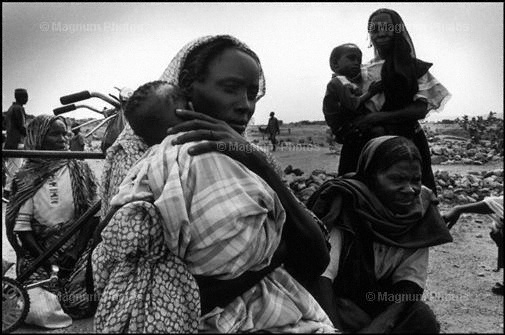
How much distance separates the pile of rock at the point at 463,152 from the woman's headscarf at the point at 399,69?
8.91 m

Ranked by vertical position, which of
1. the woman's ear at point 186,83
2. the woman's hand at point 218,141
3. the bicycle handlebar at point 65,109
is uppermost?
the bicycle handlebar at point 65,109

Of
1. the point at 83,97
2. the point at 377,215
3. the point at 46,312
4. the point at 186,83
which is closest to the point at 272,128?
the point at 83,97

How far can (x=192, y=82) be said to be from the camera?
178 centimetres

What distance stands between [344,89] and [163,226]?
2783mm

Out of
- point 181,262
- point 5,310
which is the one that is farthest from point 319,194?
point 5,310

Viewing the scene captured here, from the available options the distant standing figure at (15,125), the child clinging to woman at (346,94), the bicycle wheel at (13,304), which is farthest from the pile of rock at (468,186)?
the distant standing figure at (15,125)

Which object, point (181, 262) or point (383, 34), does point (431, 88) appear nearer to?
point (383, 34)

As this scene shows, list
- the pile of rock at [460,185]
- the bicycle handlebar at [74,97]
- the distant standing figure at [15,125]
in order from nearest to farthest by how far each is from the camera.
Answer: the bicycle handlebar at [74,97] < the pile of rock at [460,185] < the distant standing figure at [15,125]

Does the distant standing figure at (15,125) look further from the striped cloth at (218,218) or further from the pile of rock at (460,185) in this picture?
the striped cloth at (218,218)

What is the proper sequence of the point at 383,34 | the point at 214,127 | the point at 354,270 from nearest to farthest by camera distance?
the point at 214,127, the point at 354,270, the point at 383,34

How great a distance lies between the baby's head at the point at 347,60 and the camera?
404 cm

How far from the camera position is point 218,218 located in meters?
1.31

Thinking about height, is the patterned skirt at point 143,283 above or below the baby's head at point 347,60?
below

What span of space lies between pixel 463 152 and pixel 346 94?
1032 cm
